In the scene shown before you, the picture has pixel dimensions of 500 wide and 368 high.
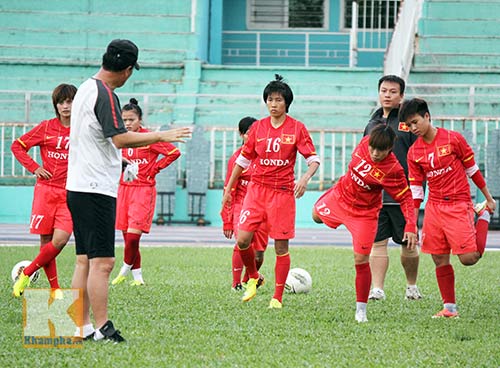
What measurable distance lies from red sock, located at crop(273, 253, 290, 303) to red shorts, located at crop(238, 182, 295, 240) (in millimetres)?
230

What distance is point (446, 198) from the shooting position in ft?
29.4

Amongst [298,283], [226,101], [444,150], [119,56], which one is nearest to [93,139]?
[119,56]

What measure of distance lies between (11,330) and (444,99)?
17972 mm

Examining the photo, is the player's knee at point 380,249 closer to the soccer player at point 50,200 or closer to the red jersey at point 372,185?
the red jersey at point 372,185

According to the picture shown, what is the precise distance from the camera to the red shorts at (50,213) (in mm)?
9812

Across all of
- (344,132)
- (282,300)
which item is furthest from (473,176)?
(344,132)

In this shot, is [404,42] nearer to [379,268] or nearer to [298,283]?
[379,268]

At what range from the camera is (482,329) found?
8.06 m

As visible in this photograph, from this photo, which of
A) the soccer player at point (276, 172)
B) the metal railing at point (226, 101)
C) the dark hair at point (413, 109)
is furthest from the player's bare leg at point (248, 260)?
the metal railing at point (226, 101)

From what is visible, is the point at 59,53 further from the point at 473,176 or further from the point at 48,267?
the point at 473,176

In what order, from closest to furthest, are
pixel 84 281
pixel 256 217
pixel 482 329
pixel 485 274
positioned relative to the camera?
pixel 84 281 → pixel 482 329 → pixel 256 217 → pixel 485 274

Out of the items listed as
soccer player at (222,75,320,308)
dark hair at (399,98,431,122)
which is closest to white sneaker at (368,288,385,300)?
soccer player at (222,75,320,308)

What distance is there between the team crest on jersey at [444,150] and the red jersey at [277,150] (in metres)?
1.20

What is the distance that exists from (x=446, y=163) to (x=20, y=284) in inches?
172
